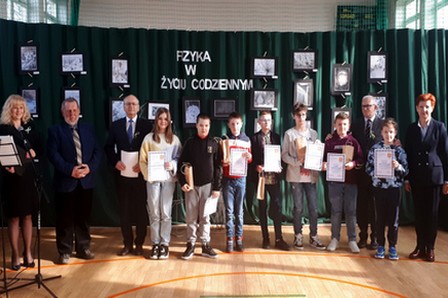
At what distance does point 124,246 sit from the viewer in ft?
16.0

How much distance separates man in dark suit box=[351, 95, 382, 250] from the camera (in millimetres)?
4934

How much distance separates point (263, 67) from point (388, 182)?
2.41 m

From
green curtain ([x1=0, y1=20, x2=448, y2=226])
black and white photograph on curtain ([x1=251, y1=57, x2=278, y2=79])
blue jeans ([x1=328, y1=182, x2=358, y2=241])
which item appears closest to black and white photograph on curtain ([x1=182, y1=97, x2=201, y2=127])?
green curtain ([x1=0, y1=20, x2=448, y2=226])

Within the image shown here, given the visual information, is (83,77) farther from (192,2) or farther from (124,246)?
(192,2)

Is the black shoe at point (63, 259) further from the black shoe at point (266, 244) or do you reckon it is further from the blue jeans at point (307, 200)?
the blue jeans at point (307, 200)

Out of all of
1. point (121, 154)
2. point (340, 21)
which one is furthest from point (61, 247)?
point (340, 21)

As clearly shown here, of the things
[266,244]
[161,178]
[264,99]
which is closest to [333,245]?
[266,244]

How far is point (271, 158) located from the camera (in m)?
4.87

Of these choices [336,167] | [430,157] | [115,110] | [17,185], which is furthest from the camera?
[115,110]

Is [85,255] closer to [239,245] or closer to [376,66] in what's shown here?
[239,245]

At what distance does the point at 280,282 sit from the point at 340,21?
598 cm

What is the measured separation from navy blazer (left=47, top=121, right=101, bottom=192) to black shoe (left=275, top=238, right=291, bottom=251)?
2.17 metres

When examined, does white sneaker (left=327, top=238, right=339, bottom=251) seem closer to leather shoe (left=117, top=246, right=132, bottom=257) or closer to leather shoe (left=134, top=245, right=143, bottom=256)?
leather shoe (left=134, top=245, right=143, bottom=256)

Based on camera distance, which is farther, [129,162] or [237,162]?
[237,162]
